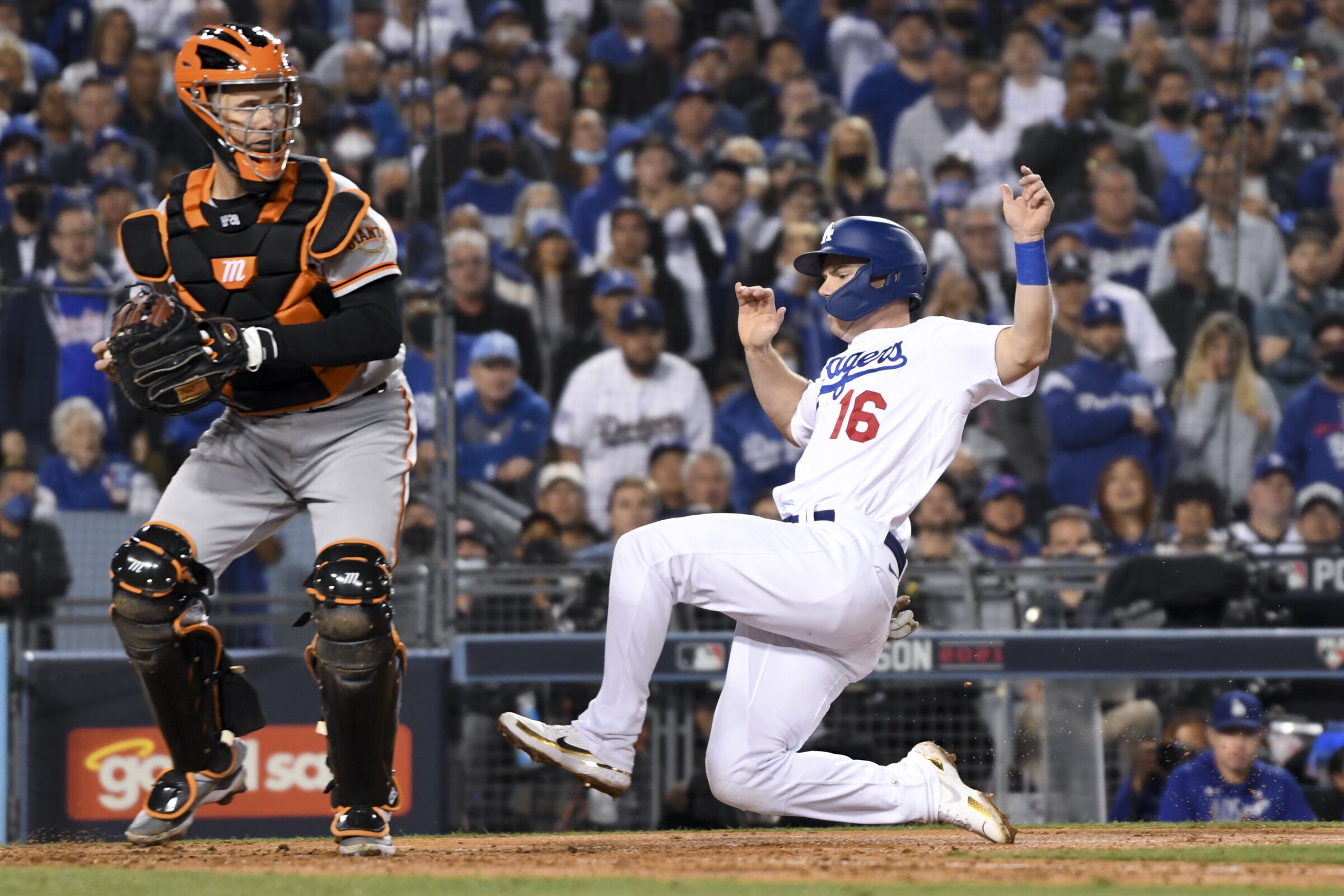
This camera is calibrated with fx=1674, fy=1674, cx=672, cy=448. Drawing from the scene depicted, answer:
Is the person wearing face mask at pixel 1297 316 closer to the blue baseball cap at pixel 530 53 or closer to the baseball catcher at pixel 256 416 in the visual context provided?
the blue baseball cap at pixel 530 53

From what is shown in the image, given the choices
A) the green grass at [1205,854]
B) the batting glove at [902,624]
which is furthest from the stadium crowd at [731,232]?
the batting glove at [902,624]

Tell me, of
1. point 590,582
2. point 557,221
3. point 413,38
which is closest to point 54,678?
point 590,582

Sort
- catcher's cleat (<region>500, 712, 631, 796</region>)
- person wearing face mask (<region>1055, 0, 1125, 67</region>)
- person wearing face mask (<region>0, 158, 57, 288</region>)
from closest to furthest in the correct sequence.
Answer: catcher's cleat (<region>500, 712, 631, 796</region>) < person wearing face mask (<region>0, 158, 57, 288</region>) < person wearing face mask (<region>1055, 0, 1125, 67</region>)

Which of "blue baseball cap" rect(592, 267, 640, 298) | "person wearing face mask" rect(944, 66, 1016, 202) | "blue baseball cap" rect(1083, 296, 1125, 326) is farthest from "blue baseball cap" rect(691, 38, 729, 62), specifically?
"blue baseball cap" rect(1083, 296, 1125, 326)

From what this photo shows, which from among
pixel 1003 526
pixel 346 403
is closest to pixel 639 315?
pixel 1003 526

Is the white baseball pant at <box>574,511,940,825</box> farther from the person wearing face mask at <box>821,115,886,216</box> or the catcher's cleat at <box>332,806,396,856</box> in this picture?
the person wearing face mask at <box>821,115,886,216</box>

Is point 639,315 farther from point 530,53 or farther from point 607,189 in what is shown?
point 530,53
